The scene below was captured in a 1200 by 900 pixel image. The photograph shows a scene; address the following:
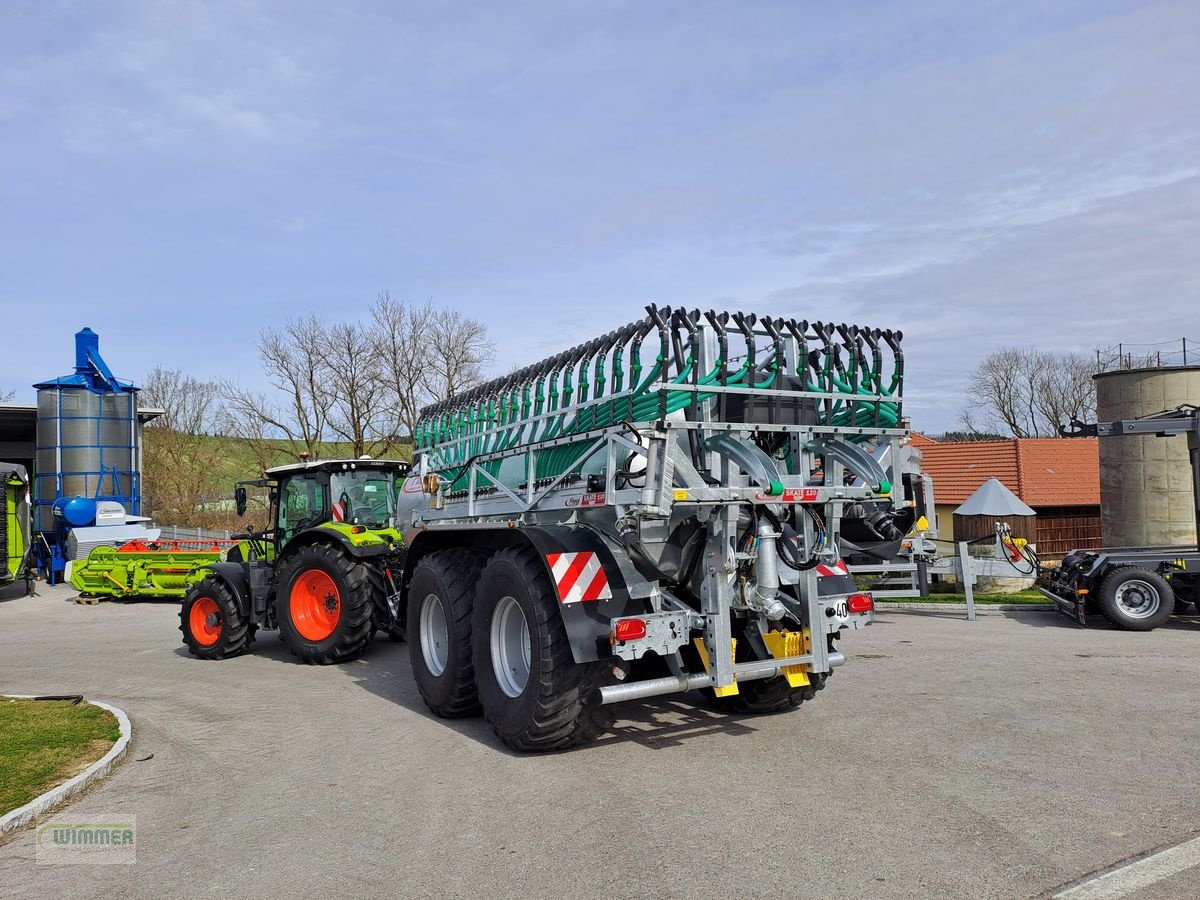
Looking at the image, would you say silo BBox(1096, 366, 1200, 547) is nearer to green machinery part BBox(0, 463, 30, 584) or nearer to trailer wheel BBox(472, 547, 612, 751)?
trailer wheel BBox(472, 547, 612, 751)

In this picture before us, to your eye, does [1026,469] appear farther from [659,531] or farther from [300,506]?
[659,531]

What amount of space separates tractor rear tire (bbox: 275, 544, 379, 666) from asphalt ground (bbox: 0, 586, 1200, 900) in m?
0.82

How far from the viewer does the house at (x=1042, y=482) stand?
33.7 metres

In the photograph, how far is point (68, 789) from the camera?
569 centimetres

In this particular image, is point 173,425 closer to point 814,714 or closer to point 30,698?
point 30,698

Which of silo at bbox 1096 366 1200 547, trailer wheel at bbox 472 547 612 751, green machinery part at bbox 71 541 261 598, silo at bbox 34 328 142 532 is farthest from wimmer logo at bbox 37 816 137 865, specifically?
silo at bbox 34 328 142 532

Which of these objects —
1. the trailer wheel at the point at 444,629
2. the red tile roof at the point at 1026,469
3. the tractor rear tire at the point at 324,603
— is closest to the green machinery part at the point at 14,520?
the tractor rear tire at the point at 324,603

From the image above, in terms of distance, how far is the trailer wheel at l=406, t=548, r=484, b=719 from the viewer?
293 inches

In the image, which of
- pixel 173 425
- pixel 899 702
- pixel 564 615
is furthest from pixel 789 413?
pixel 173 425

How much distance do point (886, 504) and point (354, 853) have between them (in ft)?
15.7

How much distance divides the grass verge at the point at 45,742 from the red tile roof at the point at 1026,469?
100ft

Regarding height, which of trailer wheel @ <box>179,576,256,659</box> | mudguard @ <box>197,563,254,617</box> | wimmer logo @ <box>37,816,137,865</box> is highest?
mudguard @ <box>197,563,254,617</box>

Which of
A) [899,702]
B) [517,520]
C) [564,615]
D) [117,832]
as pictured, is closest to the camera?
[117,832]

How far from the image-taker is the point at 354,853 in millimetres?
4703
